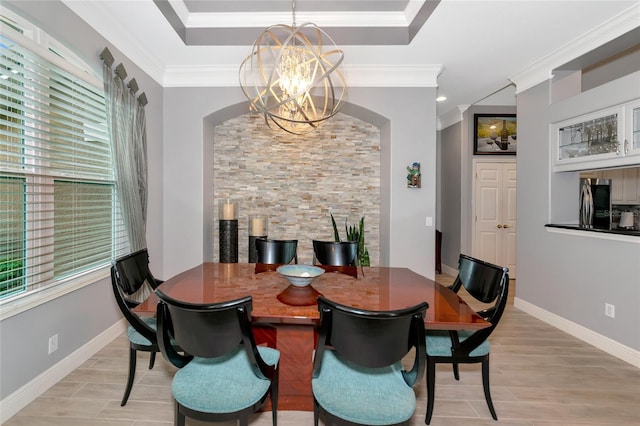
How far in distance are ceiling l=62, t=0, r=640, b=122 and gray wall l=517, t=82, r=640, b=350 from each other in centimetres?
61

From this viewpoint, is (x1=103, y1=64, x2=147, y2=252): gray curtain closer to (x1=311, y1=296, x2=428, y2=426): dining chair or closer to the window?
the window

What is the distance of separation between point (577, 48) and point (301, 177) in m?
3.07

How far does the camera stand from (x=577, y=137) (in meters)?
3.10

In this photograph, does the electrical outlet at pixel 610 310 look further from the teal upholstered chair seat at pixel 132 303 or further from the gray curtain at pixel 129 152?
the gray curtain at pixel 129 152

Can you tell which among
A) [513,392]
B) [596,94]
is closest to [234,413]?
[513,392]

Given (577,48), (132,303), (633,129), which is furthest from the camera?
(577,48)

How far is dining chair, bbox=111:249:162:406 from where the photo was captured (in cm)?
167

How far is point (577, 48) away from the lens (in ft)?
9.66

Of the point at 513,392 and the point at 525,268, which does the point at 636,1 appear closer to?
the point at 525,268

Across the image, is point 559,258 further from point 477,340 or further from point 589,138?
point 477,340

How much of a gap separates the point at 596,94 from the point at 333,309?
3219mm

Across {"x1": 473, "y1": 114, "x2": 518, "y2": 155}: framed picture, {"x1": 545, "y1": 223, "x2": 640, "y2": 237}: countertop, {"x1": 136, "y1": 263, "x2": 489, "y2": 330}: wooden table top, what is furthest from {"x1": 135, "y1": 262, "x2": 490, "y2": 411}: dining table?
{"x1": 473, "y1": 114, "x2": 518, "y2": 155}: framed picture

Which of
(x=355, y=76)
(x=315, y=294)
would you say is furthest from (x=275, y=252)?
(x=355, y=76)

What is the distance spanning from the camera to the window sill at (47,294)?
1.77m
